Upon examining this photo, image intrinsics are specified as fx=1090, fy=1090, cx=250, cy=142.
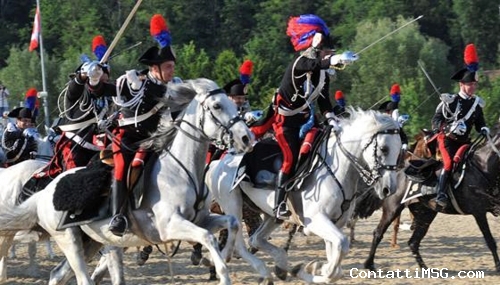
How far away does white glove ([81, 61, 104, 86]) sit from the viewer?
10.6 metres

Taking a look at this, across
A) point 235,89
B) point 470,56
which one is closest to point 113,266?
point 235,89

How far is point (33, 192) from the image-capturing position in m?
12.1

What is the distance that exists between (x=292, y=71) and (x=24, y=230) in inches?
144

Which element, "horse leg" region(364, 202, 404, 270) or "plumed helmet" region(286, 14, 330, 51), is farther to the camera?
"horse leg" region(364, 202, 404, 270)

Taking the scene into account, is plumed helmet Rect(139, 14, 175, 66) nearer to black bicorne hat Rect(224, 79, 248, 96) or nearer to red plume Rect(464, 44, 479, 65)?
black bicorne hat Rect(224, 79, 248, 96)

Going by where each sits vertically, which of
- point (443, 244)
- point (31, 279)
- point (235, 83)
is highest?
point (235, 83)

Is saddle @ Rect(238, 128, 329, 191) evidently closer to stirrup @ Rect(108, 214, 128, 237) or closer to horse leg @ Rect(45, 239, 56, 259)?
stirrup @ Rect(108, 214, 128, 237)

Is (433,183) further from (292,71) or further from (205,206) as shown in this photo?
(205,206)

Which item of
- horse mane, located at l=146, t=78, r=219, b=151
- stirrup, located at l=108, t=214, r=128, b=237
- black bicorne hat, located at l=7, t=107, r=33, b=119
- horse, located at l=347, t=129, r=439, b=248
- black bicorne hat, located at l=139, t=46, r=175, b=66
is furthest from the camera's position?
black bicorne hat, located at l=7, t=107, r=33, b=119

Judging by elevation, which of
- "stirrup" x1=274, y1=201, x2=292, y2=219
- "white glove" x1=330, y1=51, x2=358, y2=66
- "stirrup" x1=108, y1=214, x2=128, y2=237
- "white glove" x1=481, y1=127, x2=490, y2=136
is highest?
"white glove" x1=330, y1=51, x2=358, y2=66

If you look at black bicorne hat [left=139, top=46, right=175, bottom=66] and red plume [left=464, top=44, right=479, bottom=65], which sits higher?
black bicorne hat [left=139, top=46, right=175, bottom=66]

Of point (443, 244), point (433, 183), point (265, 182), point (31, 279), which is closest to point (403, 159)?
point (433, 183)

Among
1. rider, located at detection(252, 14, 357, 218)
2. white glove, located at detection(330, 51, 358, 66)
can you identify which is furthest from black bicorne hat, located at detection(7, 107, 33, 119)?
white glove, located at detection(330, 51, 358, 66)

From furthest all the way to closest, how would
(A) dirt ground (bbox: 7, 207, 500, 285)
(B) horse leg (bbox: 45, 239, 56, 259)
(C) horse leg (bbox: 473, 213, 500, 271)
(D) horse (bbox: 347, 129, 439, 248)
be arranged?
(B) horse leg (bbox: 45, 239, 56, 259)
(D) horse (bbox: 347, 129, 439, 248)
(C) horse leg (bbox: 473, 213, 500, 271)
(A) dirt ground (bbox: 7, 207, 500, 285)
